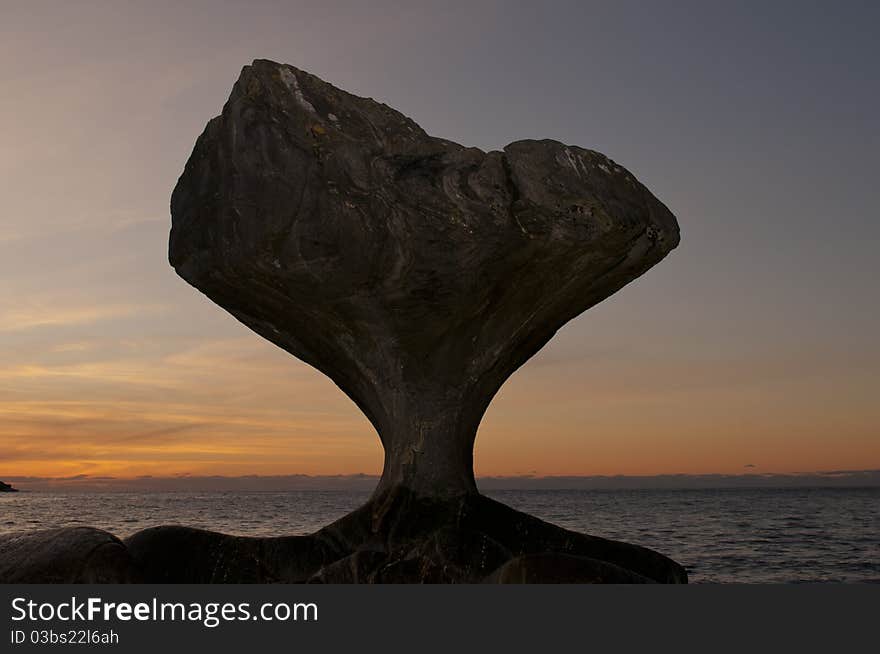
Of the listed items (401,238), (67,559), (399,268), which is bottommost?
(67,559)

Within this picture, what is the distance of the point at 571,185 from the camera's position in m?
11.8

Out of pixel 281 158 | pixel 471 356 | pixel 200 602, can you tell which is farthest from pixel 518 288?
pixel 200 602

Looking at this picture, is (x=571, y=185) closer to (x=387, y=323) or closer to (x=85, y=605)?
(x=387, y=323)

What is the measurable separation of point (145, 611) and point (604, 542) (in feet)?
22.3

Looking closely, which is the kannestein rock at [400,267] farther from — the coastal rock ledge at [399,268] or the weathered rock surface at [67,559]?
the weathered rock surface at [67,559]

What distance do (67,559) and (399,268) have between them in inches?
203

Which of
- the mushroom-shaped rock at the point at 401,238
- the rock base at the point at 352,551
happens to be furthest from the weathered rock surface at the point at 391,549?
the mushroom-shaped rock at the point at 401,238

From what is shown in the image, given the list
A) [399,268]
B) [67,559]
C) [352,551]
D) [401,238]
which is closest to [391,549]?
[352,551]

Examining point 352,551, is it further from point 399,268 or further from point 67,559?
point 399,268

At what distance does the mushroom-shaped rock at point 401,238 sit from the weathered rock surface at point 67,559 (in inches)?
140

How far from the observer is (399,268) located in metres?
11.7

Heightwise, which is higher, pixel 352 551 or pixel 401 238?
pixel 401 238

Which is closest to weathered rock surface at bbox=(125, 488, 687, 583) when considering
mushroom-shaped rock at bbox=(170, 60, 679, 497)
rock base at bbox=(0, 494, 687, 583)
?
rock base at bbox=(0, 494, 687, 583)

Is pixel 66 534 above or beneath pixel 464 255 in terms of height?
beneath
